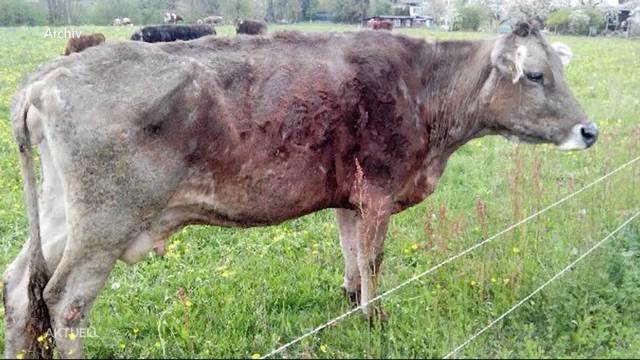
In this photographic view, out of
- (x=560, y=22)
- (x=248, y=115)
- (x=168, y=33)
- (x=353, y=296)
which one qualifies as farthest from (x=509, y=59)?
(x=560, y=22)

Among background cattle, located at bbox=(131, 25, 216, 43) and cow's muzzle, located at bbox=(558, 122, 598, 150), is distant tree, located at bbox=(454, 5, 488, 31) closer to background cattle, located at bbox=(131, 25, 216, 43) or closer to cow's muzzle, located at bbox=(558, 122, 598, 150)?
background cattle, located at bbox=(131, 25, 216, 43)

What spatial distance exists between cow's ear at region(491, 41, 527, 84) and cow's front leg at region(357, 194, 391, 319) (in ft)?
5.13

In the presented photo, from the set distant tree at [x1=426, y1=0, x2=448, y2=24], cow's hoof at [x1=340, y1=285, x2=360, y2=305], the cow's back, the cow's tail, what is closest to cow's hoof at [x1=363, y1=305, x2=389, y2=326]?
cow's hoof at [x1=340, y1=285, x2=360, y2=305]

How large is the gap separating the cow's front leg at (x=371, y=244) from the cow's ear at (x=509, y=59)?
156cm

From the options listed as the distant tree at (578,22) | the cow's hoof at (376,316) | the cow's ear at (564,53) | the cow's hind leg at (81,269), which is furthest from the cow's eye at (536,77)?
the distant tree at (578,22)

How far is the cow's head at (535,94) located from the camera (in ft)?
18.3

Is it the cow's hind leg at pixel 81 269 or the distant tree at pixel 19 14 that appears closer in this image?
the cow's hind leg at pixel 81 269

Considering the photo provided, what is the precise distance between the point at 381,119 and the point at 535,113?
147cm

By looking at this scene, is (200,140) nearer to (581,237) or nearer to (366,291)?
(366,291)

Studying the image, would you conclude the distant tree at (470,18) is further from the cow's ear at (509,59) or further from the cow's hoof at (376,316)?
the cow's hoof at (376,316)

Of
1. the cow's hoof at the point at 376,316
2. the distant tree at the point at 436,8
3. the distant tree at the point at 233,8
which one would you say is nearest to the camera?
the cow's hoof at the point at 376,316

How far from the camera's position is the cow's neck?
5758mm

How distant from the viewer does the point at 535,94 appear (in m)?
5.59

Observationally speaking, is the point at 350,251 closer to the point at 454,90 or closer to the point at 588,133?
the point at 454,90
